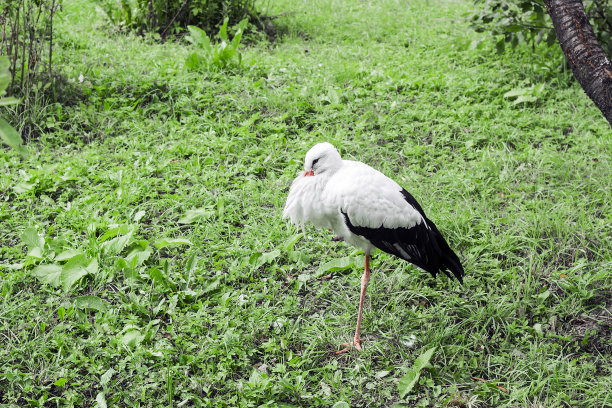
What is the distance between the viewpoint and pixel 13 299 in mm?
3039

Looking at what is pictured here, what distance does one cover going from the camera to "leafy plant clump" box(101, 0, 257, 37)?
6355 mm

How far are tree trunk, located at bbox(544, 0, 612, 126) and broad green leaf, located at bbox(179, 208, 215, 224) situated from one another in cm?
244

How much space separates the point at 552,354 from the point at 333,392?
1193 millimetres

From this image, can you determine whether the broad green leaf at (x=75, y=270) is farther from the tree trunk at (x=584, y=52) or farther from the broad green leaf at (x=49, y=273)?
the tree trunk at (x=584, y=52)

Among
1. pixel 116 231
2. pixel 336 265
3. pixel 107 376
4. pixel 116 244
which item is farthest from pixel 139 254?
pixel 336 265

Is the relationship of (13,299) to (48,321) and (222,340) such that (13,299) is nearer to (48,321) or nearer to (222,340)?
(48,321)

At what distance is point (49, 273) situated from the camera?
3121 millimetres

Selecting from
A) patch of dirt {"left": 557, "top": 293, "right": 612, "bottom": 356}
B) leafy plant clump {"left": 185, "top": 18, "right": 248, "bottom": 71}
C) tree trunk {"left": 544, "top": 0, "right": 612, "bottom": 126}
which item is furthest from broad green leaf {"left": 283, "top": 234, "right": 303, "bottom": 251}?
leafy plant clump {"left": 185, "top": 18, "right": 248, "bottom": 71}

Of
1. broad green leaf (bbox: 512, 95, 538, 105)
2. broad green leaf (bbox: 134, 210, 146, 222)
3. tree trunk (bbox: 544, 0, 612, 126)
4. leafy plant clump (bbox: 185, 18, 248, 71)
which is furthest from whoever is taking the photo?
leafy plant clump (bbox: 185, 18, 248, 71)

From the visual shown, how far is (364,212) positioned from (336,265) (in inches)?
26.4

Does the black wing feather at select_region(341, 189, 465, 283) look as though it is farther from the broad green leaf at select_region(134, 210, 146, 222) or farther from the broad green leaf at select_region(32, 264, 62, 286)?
the broad green leaf at select_region(32, 264, 62, 286)

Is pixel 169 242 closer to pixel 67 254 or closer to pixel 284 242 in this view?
pixel 67 254

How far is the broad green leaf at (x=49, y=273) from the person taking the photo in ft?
10.1

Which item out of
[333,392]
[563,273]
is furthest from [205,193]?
[563,273]
